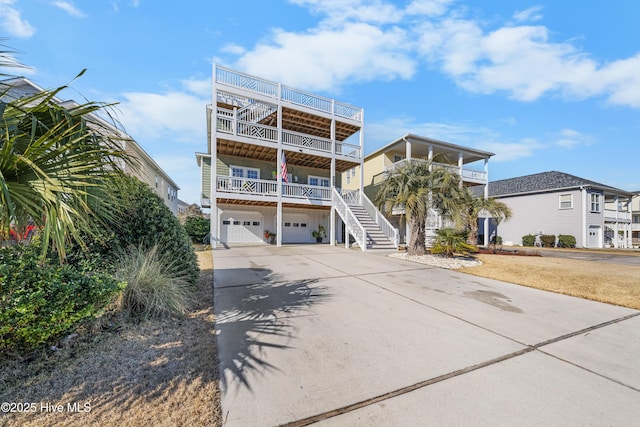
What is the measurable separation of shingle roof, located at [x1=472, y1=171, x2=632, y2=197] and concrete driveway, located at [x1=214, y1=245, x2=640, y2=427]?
23401mm

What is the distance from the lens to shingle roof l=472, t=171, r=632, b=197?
21.3 m

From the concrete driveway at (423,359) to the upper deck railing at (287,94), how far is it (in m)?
12.3

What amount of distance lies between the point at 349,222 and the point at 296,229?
5636 mm

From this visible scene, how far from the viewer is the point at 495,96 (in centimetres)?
1340

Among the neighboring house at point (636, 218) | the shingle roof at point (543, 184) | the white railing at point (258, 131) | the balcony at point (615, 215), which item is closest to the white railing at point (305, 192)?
the white railing at point (258, 131)

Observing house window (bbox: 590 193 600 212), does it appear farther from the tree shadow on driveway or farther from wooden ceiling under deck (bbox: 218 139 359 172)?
the tree shadow on driveway

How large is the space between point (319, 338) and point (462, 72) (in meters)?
11.7

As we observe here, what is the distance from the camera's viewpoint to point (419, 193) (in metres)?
10.1

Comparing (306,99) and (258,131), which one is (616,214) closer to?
(306,99)

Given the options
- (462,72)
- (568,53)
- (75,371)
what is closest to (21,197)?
(75,371)

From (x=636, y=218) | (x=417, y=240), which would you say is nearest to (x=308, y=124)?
(x=417, y=240)

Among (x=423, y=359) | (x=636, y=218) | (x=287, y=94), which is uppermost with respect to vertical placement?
(x=287, y=94)

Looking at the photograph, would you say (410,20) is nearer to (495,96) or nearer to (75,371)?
(495,96)

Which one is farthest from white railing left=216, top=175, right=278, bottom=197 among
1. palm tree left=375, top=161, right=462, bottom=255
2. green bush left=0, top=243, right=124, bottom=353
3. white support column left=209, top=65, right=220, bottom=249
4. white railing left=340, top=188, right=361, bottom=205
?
green bush left=0, top=243, right=124, bottom=353
